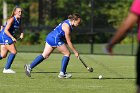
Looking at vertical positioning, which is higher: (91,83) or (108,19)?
(91,83)

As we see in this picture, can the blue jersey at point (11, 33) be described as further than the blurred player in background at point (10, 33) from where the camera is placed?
Yes

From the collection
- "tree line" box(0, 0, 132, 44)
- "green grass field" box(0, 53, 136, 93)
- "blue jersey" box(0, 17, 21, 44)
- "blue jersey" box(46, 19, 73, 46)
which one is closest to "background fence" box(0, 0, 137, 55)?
"tree line" box(0, 0, 132, 44)

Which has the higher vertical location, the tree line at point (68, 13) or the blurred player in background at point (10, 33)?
the blurred player in background at point (10, 33)

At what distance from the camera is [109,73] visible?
15.0 m

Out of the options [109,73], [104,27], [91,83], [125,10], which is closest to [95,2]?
[104,27]

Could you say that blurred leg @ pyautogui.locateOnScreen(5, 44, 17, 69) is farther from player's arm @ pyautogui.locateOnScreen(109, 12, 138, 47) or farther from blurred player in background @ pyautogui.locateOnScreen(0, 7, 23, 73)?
player's arm @ pyautogui.locateOnScreen(109, 12, 138, 47)

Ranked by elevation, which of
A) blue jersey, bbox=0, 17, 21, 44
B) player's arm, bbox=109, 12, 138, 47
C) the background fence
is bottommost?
the background fence

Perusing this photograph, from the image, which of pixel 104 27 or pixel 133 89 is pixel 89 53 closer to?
pixel 104 27

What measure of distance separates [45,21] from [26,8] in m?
3.42

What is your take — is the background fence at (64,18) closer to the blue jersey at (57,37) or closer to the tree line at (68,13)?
the tree line at (68,13)

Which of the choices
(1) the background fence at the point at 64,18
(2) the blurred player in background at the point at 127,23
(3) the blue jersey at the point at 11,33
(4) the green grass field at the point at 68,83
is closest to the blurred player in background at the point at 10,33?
(3) the blue jersey at the point at 11,33

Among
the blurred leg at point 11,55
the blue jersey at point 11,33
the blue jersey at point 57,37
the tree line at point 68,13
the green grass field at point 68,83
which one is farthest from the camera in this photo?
the tree line at point 68,13

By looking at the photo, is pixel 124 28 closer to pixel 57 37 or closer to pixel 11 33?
pixel 57 37

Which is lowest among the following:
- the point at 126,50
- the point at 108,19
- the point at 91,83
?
the point at 126,50
